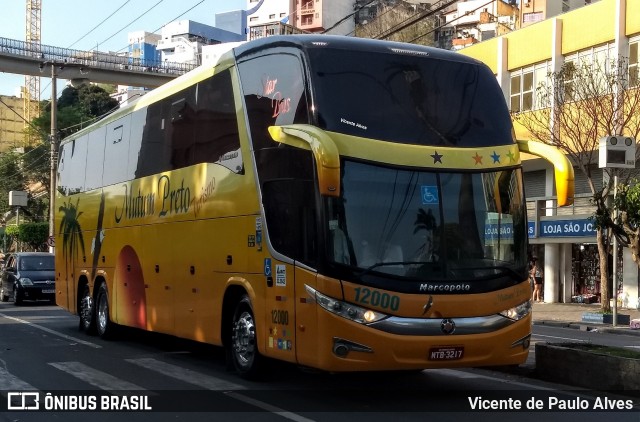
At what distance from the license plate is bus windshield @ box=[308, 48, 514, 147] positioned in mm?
2184

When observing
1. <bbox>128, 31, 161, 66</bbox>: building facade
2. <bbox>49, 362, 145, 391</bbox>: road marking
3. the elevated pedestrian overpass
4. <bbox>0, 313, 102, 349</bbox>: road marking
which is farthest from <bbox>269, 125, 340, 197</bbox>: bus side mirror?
<bbox>128, 31, 161, 66</bbox>: building facade

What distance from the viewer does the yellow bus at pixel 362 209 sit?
8836mm

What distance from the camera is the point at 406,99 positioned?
9641 millimetres

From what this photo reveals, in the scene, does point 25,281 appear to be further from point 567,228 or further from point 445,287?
point 445,287

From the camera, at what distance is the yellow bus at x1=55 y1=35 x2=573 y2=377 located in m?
8.84

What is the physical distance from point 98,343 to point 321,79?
864cm

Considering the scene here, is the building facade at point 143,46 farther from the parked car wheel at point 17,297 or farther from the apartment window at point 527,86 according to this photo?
the parked car wheel at point 17,297

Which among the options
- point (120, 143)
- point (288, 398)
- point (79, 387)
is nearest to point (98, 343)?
point (120, 143)

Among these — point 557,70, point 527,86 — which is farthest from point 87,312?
point 527,86

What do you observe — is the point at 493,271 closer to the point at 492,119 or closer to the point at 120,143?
the point at 492,119

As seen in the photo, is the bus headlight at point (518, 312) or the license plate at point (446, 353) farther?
the bus headlight at point (518, 312)

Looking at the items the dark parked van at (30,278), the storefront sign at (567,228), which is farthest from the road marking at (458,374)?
the storefront sign at (567,228)

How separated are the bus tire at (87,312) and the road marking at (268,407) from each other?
8275 millimetres

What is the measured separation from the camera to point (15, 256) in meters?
30.1
